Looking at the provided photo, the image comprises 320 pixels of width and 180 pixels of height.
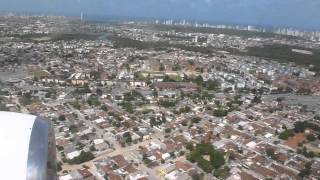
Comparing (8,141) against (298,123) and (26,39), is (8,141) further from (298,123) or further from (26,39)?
(26,39)

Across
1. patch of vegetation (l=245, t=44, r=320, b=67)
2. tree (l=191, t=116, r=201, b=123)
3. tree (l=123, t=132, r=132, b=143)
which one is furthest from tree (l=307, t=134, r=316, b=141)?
patch of vegetation (l=245, t=44, r=320, b=67)

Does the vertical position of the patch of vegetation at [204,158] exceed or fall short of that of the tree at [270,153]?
it exceeds it

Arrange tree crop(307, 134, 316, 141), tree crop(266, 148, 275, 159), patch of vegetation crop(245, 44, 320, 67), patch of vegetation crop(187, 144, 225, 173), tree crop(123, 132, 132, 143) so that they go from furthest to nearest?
1. patch of vegetation crop(245, 44, 320, 67)
2. tree crop(307, 134, 316, 141)
3. tree crop(123, 132, 132, 143)
4. tree crop(266, 148, 275, 159)
5. patch of vegetation crop(187, 144, 225, 173)

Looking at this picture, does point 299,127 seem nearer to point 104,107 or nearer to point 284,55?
point 104,107

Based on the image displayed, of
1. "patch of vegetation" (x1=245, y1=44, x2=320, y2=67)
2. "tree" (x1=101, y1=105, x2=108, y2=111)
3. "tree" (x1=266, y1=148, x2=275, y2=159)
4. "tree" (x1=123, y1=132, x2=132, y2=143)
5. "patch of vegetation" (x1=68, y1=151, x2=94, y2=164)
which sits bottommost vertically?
"tree" (x1=266, y1=148, x2=275, y2=159)

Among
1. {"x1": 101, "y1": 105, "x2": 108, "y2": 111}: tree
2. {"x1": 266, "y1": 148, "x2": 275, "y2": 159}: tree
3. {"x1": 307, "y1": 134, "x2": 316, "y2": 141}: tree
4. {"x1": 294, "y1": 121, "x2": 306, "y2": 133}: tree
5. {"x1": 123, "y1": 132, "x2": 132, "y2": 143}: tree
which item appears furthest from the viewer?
{"x1": 101, "y1": 105, "x2": 108, "y2": 111}: tree

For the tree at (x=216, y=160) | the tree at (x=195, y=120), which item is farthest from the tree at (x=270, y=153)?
the tree at (x=195, y=120)

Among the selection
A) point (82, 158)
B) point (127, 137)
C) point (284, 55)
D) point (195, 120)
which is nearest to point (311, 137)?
point (195, 120)

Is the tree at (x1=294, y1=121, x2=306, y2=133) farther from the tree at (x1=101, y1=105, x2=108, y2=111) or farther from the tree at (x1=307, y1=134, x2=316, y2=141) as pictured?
the tree at (x1=101, y1=105, x2=108, y2=111)

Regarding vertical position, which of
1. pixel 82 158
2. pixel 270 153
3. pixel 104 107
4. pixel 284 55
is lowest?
pixel 270 153

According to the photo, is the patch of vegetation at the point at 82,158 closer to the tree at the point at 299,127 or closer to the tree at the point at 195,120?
the tree at the point at 195,120

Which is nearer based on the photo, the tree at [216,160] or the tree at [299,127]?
the tree at [216,160]
